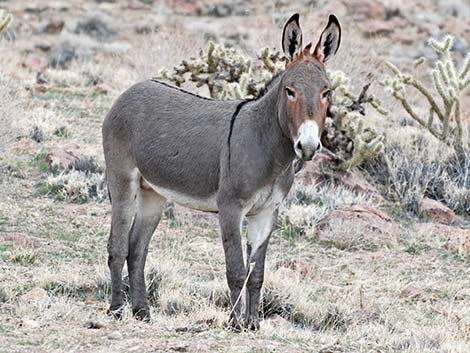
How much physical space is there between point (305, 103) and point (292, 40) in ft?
2.24

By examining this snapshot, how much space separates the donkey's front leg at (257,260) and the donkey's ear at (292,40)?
1.20m

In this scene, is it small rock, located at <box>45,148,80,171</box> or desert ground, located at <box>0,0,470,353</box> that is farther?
small rock, located at <box>45,148,80,171</box>

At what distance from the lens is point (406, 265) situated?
10461 millimetres

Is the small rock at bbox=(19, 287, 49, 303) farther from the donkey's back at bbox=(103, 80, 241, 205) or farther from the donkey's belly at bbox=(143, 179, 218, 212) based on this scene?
the donkey's belly at bbox=(143, 179, 218, 212)

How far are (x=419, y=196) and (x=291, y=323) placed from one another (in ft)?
14.6

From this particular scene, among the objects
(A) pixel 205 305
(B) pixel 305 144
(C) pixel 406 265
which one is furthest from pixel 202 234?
(B) pixel 305 144

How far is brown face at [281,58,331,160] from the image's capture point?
6.50 meters

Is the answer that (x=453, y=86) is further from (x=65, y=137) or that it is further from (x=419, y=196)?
(x=65, y=137)

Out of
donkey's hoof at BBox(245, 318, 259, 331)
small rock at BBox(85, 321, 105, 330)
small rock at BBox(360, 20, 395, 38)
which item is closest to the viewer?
small rock at BBox(85, 321, 105, 330)

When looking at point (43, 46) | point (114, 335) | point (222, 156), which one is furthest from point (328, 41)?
point (43, 46)

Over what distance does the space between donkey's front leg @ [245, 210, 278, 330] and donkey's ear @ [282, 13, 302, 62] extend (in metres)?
1.20

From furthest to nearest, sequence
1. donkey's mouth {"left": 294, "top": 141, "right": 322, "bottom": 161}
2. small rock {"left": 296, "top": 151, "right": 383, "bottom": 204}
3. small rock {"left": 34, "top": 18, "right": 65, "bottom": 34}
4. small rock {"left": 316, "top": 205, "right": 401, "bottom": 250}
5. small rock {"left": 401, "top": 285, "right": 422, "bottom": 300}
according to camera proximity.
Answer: small rock {"left": 34, "top": 18, "right": 65, "bottom": 34} → small rock {"left": 296, "top": 151, "right": 383, "bottom": 204} → small rock {"left": 316, "top": 205, "right": 401, "bottom": 250} → small rock {"left": 401, "top": 285, "right": 422, "bottom": 300} → donkey's mouth {"left": 294, "top": 141, "right": 322, "bottom": 161}

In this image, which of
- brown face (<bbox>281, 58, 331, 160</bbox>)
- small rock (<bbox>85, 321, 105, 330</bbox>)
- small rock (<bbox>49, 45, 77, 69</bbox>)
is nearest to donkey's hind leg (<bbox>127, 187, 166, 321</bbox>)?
small rock (<bbox>85, 321, 105, 330</bbox>)

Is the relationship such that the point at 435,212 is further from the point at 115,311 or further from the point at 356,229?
the point at 115,311
